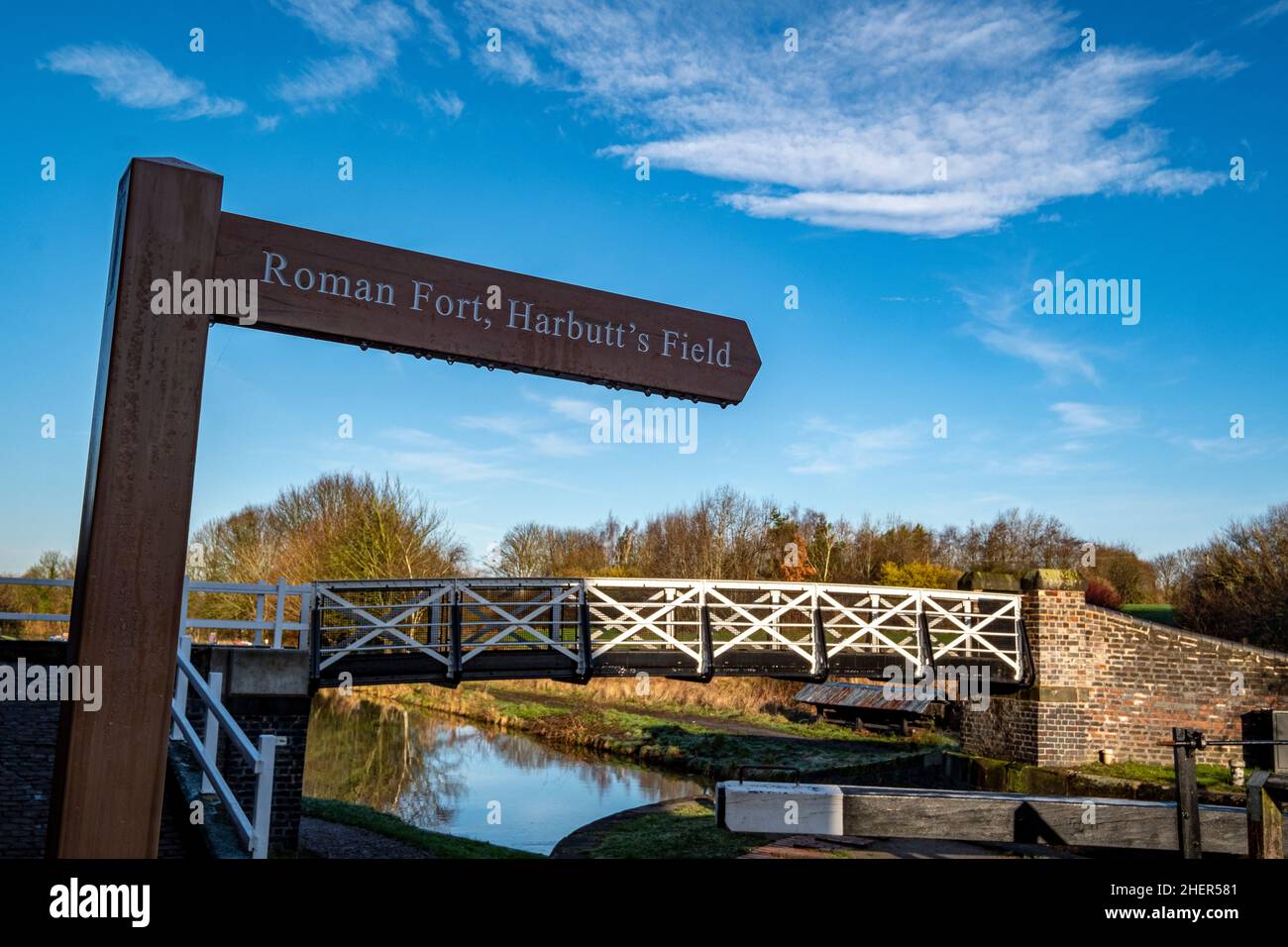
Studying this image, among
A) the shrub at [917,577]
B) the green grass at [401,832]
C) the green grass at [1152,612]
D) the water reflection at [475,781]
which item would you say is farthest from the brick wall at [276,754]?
the green grass at [1152,612]

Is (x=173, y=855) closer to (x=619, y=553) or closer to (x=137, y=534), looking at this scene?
(x=137, y=534)

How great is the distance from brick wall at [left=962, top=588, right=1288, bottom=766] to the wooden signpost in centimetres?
1382

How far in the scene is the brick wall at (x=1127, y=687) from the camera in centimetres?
1426

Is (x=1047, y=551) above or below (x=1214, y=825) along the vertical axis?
above

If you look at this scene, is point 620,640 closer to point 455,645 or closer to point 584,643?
point 584,643

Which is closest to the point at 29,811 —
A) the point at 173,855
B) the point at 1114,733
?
the point at 173,855

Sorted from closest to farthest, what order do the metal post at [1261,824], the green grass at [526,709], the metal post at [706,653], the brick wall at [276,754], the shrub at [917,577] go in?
the metal post at [1261,824], the brick wall at [276,754], the metal post at [706,653], the green grass at [526,709], the shrub at [917,577]

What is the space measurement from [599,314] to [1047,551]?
161ft

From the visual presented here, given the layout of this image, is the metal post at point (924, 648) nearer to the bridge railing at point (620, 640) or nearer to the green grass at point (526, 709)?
the bridge railing at point (620, 640)

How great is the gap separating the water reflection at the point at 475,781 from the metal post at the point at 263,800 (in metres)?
8.07

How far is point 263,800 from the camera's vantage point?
202 inches

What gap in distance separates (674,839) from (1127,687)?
7.75m

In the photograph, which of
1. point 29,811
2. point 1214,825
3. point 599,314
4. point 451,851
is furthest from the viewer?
point 451,851

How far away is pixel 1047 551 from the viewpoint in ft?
157
